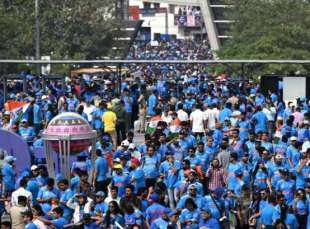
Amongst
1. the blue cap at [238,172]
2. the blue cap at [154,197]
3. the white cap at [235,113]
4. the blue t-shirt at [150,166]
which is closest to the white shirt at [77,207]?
the blue cap at [154,197]

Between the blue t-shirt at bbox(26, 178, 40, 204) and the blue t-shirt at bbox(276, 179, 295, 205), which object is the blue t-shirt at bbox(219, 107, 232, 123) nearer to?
the blue t-shirt at bbox(276, 179, 295, 205)

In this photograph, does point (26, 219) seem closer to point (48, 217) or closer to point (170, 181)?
point (48, 217)

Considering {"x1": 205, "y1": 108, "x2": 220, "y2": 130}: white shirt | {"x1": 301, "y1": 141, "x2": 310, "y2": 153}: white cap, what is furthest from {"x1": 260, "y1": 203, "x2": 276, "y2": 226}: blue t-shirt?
{"x1": 205, "y1": 108, "x2": 220, "y2": 130}: white shirt

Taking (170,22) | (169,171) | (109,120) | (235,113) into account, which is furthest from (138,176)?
(170,22)

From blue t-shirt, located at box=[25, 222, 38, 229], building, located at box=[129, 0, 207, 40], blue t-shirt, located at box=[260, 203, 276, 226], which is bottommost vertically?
building, located at box=[129, 0, 207, 40]

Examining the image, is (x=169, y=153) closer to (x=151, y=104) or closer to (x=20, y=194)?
(x=20, y=194)

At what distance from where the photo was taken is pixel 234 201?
23.3m

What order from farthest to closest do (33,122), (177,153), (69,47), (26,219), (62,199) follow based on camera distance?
1. (69,47)
2. (33,122)
3. (177,153)
4. (62,199)
5. (26,219)

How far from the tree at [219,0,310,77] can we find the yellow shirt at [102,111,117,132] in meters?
28.4

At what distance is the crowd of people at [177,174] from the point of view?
67.8 ft

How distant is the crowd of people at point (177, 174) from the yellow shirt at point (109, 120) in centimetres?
3

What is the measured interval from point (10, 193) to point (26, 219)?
5000mm

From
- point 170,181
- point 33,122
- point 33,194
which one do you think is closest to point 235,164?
point 170,181

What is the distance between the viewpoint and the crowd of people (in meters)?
20.7
